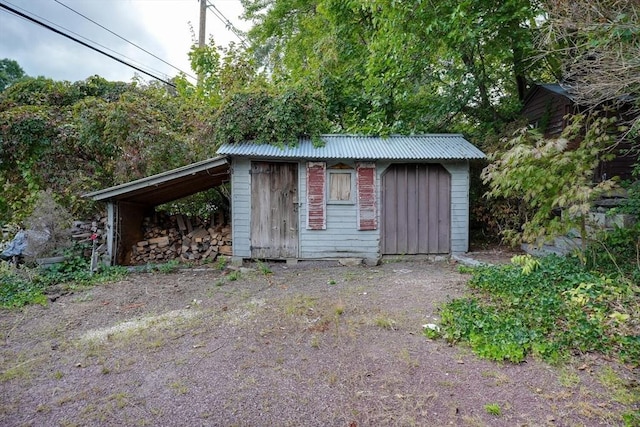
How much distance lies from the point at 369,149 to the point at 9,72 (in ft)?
108

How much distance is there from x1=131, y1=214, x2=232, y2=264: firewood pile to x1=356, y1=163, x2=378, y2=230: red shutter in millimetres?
3297

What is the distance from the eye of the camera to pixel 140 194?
7191 mm

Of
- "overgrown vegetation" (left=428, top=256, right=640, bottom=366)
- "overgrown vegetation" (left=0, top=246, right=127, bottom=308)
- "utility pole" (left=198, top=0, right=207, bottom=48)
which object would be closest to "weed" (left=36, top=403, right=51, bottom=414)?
"overgrown vegetation" (left=0, top=246, right=127, bottom=308)

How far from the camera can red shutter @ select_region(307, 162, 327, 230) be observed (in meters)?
7.18

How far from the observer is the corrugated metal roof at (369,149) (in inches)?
272

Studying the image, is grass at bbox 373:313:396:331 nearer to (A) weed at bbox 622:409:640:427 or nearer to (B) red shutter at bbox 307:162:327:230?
(A) weed at bbox 622:409:640:427

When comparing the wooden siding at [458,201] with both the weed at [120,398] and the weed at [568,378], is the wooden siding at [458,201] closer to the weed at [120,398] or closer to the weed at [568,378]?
the weed at [568,378]

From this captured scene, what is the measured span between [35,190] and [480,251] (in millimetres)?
11341

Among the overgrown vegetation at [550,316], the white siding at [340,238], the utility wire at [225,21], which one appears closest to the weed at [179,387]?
the overgrown vegetation at [550,316]

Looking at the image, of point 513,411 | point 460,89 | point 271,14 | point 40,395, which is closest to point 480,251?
point 460,89

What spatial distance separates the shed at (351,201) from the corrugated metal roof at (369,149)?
0.02 meters

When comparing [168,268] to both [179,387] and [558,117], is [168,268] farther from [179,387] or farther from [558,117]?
[558,117]

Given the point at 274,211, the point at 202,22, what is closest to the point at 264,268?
the point at 274,211

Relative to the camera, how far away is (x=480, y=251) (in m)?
7.54
